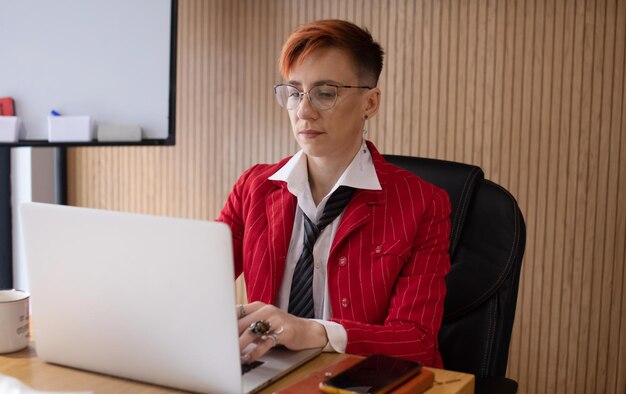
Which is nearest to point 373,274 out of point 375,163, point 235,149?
→ point 375,163

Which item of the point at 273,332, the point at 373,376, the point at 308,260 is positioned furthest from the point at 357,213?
the point at 373,376

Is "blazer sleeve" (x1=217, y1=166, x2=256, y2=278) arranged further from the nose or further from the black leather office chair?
the black leather office chair

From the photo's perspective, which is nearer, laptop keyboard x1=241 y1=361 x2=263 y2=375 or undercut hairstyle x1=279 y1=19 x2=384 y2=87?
laptop keyboard x1=241 y1=361 x2=263 y2=375

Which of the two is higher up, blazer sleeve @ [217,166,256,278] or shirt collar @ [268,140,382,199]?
shirt collar @ [268,140,382,199]

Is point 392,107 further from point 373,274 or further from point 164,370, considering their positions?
point 164,370

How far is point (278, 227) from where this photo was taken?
6.64 ft

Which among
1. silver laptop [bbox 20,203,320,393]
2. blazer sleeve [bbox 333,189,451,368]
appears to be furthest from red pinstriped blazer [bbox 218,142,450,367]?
silver laptop [bbox 20,203,320,393]

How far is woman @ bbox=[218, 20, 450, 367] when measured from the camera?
189 cm

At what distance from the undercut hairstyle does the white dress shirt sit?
9.5 inches

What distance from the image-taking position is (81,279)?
1330mm

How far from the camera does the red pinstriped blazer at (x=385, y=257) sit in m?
1.81

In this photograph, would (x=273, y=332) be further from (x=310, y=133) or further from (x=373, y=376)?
(x=310, y=133)

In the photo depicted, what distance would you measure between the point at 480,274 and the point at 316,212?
46cm

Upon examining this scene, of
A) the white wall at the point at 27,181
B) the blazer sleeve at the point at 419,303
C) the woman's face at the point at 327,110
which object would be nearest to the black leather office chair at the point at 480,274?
the blazer sleeve at the point at 419,303
